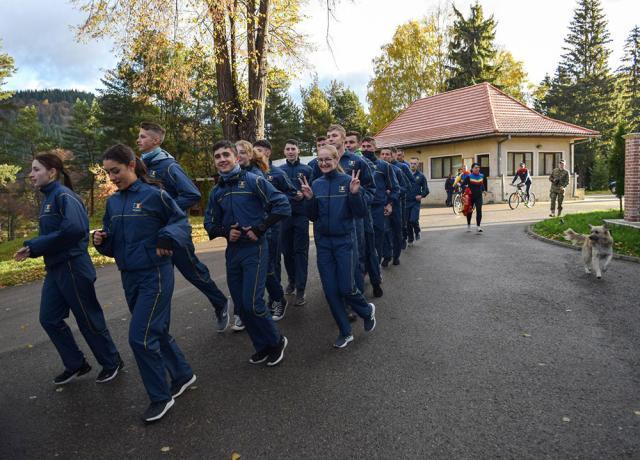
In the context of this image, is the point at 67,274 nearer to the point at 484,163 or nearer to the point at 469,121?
the point at 484,163

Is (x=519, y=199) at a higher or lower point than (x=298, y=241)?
lower

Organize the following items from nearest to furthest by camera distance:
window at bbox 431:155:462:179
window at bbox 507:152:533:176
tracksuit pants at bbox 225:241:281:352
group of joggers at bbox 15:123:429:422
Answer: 1. group of joggers at bbox 15:123:429:422
2. tracksuit pants at bbox 225:241:281:352
3. window at bbox 507:152:533:176
4. window at bbox 431:155:462:179

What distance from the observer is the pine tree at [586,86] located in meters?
46.2

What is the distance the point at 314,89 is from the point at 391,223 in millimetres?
58975

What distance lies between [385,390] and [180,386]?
5.60 feet

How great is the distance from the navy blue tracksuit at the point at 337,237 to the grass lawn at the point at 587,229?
7.05 m

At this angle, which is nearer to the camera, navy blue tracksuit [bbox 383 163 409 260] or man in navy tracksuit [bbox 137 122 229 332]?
man in navy tracksuit [bbox 137 122 229 332]

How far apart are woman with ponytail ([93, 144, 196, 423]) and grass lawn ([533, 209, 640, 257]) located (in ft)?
29.3

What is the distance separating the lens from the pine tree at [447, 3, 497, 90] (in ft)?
137

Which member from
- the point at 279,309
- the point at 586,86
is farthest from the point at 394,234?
the point at 586,86

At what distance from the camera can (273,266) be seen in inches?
227

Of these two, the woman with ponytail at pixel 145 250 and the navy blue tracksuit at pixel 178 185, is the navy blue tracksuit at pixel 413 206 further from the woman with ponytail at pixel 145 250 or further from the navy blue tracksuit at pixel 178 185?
the woman with ponytail at pixel 145 250

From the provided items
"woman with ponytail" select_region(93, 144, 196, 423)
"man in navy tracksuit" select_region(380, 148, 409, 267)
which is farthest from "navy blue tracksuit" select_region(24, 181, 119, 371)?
"man in navy tracksuit" select_region(380, 148, 409, 267)

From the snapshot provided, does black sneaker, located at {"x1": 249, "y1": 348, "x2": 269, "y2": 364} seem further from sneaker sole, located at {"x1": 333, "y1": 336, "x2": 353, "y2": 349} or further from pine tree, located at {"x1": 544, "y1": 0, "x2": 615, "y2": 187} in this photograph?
pine tree, located at {"x1": 544, "y1": 0, "x2": 615, "y2": 187}
